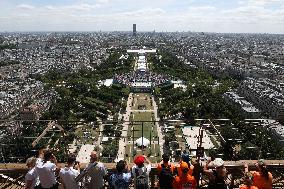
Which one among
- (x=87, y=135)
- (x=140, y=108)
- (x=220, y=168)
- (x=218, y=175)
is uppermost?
(x=220, y=168)

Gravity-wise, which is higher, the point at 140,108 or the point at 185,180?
the point at 185,180

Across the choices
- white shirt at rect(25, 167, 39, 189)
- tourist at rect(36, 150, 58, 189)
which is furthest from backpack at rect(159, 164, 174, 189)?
white shirt at rect(25, 167, 39, 189)

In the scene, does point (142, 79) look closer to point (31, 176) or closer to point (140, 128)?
point (140, 128)

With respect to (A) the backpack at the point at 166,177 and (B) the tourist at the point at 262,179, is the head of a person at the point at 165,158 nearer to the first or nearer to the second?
(A) the backpack at the point at 166,177

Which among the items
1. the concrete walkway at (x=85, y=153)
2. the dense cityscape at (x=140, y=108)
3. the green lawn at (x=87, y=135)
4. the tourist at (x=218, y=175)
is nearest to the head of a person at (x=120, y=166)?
the tourist at (x=218, y=175)

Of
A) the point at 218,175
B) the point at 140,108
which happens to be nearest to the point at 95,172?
the point at 218,175

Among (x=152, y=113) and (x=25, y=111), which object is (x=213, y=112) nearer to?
(x=152, y=113)

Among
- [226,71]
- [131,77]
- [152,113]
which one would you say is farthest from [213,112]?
[226,71]
